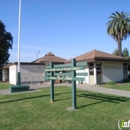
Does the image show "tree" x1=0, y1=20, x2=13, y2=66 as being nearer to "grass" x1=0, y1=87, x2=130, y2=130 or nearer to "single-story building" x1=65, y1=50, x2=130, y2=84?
"single-story building" x1=65, y1=50, x2=130, y2=84

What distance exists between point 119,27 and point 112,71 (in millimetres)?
11599

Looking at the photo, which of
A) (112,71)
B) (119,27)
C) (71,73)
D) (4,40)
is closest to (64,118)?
(71,73)

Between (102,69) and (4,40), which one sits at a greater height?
(4,40)

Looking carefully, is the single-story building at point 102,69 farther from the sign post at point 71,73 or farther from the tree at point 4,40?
the tree at point 4,40

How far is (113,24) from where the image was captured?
96.9 ft

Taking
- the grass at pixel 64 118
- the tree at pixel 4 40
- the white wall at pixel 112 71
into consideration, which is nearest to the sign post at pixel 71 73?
the grass at pixel 64 118

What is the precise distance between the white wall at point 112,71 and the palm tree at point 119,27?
8123 mm

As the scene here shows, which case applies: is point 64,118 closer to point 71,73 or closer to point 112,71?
point 71,73

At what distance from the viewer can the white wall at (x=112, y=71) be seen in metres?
19.5

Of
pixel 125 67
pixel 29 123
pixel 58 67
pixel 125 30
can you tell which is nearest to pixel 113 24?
pixel 125 30

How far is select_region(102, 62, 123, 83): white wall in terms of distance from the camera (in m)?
19.5

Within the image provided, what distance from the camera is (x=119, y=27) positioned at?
28.8 metres

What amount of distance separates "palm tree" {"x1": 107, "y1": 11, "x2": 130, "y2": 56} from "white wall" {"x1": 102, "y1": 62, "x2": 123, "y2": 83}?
26.6 ft

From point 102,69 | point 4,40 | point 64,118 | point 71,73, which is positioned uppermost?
point 4,40
